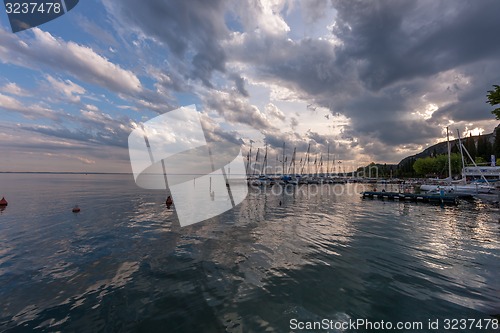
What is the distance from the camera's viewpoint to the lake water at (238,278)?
9438mm

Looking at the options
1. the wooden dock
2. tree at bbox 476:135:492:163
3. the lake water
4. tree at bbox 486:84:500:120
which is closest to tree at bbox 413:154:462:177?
tree at bbox 476:135:492:163

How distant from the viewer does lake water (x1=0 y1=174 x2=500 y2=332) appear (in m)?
9.44

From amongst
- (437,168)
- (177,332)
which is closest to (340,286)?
(177,332)

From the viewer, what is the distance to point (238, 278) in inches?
510

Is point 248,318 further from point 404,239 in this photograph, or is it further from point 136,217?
point 136,217

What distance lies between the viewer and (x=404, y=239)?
823 inches
